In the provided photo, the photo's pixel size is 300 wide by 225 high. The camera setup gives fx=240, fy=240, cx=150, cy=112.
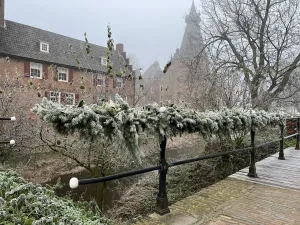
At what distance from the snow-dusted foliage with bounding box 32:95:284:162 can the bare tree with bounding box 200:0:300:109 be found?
7.46 m

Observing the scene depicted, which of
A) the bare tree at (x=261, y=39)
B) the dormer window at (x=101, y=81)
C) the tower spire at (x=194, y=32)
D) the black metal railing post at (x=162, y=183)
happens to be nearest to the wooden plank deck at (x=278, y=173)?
the black metal railing post at (x=162, y=183)

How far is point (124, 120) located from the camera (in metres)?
2.22

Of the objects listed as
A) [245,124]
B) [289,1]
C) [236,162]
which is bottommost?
[236,162]

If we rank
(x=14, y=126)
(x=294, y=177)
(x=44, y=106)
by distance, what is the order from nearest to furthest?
1. (x=44, y=106)
2. (x=294, y=177)
3. (x=14, y=126)

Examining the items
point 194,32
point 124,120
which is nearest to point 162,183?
point 124,120

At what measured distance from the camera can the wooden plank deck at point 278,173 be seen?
13.0 ft

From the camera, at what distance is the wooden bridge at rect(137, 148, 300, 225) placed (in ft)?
8.74

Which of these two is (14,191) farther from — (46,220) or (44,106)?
(44,106)

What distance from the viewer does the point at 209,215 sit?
9.05 feet

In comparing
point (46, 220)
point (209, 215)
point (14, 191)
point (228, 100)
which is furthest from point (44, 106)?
point (228, 100)

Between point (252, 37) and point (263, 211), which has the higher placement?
point (252, 37)

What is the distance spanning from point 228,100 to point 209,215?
15.2 ft

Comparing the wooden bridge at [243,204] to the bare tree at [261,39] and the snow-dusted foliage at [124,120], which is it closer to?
the snow-dusted foliage at [124,120]

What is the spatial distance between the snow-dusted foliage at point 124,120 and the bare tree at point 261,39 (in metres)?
7.46
